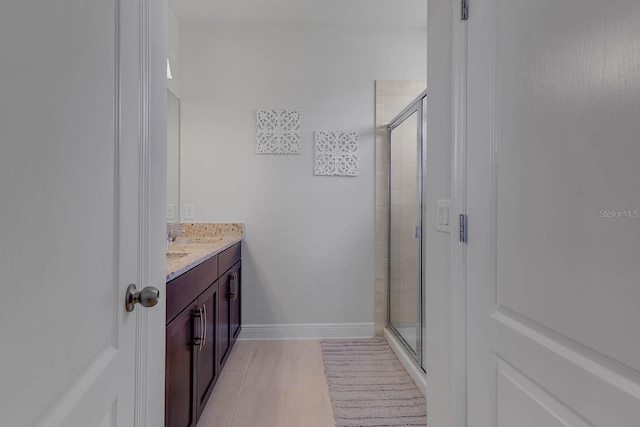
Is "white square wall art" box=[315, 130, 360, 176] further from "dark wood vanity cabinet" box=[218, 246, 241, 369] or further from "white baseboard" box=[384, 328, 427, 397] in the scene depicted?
"white baseboard" box=[384, 328, 427, 397]

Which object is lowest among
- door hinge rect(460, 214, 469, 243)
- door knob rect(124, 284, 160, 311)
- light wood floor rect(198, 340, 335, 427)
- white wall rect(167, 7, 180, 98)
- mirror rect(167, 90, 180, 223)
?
light wood floor rect(198, 340, 335, 427)

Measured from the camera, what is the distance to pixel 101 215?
23.6 inches

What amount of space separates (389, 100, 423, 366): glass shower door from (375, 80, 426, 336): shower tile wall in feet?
0.18

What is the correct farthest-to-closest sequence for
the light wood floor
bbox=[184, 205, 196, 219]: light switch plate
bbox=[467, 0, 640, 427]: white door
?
1. bbox=[184, 205, 196, 219]: light switch plate
2. the light wood floor
3. bbox=[467, 0, 640, 427]: white door

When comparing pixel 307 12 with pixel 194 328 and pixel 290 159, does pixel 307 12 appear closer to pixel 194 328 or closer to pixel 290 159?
pixel 290 159

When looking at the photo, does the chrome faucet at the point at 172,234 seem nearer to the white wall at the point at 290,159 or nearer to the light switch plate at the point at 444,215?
the white wall at the point at 290,159

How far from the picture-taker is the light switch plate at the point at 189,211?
2.79 m

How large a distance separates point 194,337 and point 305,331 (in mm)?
1517

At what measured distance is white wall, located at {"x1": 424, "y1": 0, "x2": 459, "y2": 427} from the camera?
3.98 ft

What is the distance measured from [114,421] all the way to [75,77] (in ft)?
2.04

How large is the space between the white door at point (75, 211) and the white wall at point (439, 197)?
0.96 metres

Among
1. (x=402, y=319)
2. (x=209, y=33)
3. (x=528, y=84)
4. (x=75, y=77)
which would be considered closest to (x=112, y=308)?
(x=75, y=77)

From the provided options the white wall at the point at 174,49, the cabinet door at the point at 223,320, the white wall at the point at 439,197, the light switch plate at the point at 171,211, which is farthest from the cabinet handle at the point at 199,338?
the white wall at the point at 174,49

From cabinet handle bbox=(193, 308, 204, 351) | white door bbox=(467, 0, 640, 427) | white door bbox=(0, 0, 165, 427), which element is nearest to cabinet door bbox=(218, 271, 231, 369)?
cabinet handle bbox=(193, 308, 204, 351)
